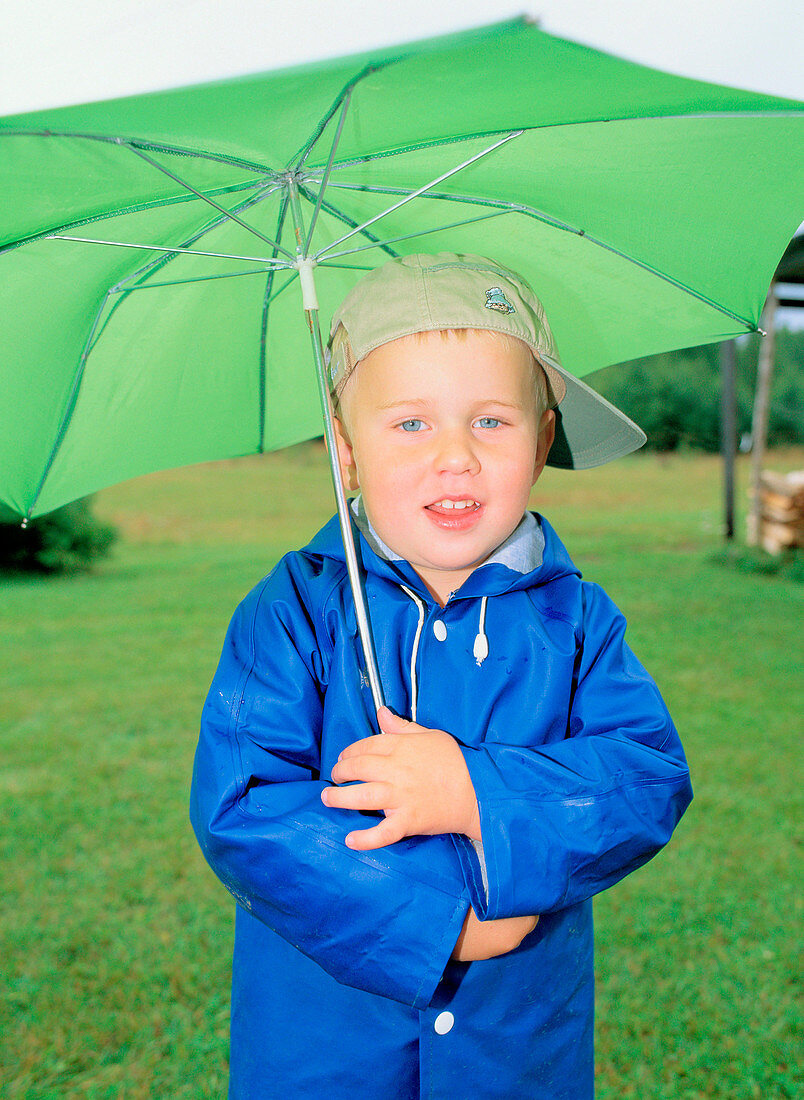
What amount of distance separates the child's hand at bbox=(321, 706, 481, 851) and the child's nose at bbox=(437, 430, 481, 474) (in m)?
0.39

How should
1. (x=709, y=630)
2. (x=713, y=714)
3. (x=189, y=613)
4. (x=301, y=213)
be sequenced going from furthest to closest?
(x=189, y=613) < (x=709, y=630) < (x=713, y=714) < (x=301, y=213)

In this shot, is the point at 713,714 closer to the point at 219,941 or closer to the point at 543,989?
the point at 219,941

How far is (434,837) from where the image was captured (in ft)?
4.04

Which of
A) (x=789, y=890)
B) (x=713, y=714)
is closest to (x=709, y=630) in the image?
(x=713, y=714)

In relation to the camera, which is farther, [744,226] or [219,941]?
[219,941]

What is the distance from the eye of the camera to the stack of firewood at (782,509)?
9.90 metres

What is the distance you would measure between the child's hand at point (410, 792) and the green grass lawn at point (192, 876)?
5.82ft

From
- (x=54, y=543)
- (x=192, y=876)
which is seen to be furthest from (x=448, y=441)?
(x=54, y=543)

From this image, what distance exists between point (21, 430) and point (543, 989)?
1373 millimetres

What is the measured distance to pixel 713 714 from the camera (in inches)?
209

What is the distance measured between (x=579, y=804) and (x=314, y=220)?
3.21 feet

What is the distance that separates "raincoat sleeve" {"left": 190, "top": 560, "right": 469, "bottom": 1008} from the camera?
1.19 meters

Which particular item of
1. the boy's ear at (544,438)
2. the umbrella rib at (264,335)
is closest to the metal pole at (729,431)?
the umbrella rib at (264,335)

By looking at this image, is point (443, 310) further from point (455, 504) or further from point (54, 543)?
point (54, 543)
